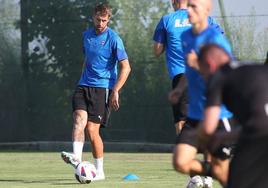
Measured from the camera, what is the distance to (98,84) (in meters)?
13.7

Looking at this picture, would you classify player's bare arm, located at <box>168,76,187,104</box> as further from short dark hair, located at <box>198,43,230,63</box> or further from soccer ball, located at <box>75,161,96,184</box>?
soccer ball, located at <box>75,161,96,184</box>

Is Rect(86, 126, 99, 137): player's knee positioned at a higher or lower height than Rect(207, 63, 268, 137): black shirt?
lower

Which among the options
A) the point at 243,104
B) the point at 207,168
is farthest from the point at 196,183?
the point at 243,104

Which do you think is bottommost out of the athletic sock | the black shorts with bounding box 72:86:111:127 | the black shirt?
the black shorts with bounding box 72:86:111:127

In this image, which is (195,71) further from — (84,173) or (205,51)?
(84,173)

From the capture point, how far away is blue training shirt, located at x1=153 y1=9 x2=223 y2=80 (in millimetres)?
11812

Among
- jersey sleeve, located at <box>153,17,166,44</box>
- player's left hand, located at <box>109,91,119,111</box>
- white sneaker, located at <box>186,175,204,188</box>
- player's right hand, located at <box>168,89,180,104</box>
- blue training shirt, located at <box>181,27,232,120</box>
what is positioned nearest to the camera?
blue training shirt, located at <box>181,27,232,120</box>

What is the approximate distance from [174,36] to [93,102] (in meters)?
2.16

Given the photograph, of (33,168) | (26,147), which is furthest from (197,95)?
(26,147)

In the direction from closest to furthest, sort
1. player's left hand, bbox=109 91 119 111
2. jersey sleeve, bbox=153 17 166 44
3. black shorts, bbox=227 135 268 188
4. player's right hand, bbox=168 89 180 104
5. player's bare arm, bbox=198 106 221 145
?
player's bare arm, bbox=198 106 221 145 < black shorts, bbox=227 135 268 188 < player's right hand, bbox=168 89 180 104 < jersey sleeve, bbox=153 17 166 44 < player's left hand, bbox=109 91 119 111

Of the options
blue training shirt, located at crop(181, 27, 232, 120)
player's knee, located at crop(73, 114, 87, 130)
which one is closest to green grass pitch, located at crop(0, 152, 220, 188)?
player's knee, located at crop(73, 114, 87, 130)

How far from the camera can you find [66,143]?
21359 millimetres

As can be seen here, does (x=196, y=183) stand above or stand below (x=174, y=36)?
below

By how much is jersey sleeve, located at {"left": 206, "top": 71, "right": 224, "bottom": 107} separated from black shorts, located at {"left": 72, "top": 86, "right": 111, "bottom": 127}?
6.89 metres
